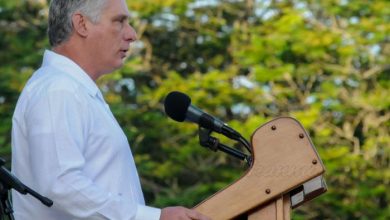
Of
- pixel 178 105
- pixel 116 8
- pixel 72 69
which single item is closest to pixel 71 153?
pixel 72 69

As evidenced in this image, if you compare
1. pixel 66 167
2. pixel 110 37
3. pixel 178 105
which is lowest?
pixel 66 167

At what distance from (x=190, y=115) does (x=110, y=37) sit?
1.11 feet

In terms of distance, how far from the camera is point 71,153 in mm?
3031

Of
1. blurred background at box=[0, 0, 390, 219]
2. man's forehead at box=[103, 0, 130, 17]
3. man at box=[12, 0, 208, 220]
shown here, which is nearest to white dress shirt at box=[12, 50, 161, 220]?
man at box=[12, 0, 208, 220]

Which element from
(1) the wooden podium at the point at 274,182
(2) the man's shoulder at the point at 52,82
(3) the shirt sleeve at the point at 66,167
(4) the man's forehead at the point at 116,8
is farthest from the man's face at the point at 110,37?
(1) the wooden podium at the point at 274,182

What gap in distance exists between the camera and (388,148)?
14.7 m

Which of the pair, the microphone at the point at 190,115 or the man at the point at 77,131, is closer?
the man at the point at 77,131

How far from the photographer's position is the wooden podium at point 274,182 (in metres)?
3.03

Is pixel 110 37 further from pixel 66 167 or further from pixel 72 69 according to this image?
pixel 66 167

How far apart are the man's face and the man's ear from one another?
0.02m

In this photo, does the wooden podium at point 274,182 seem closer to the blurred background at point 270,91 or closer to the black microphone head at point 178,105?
the black microphone head at point 178,105

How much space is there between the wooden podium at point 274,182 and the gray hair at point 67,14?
2.11ft

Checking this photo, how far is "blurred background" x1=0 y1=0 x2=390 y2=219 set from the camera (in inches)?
570

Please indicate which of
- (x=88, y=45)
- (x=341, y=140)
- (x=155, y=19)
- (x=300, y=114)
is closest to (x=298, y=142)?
(x=88, y=45)
